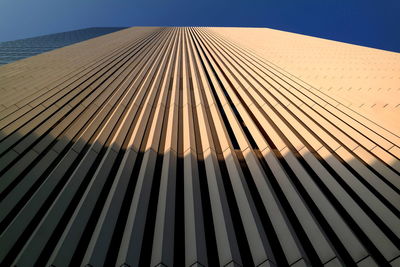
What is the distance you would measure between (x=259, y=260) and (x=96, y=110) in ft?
13.7

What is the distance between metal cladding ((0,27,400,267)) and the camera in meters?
1.86

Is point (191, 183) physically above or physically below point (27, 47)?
below

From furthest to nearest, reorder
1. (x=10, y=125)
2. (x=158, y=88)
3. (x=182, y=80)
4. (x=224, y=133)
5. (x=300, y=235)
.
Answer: (x=182, y=80) → (x=158, y=88) → (x=224, y=133) → (x=10, y=125) → (x=300, y=235)

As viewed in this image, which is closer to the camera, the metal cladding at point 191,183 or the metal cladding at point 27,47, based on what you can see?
the metal cladding at point 191,183

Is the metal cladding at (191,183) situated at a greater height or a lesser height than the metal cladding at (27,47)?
lesser

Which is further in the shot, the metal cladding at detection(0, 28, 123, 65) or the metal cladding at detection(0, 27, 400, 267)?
the metal cladding at detection(0, 28, 123, 65)

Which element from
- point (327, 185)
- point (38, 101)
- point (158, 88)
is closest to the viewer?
point (327, 185)

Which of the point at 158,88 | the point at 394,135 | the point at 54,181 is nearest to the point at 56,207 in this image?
the point at 54,181

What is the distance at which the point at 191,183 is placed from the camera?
2.60m

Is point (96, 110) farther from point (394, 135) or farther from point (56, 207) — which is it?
point (394, 135)

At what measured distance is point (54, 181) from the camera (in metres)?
2.55

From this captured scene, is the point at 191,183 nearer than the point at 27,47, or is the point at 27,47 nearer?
the point at 191,183

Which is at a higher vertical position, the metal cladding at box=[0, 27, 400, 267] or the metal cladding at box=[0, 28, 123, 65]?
the metal cladding at box=[0, 28, 123, 65]

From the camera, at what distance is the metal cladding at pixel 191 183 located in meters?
1.86
